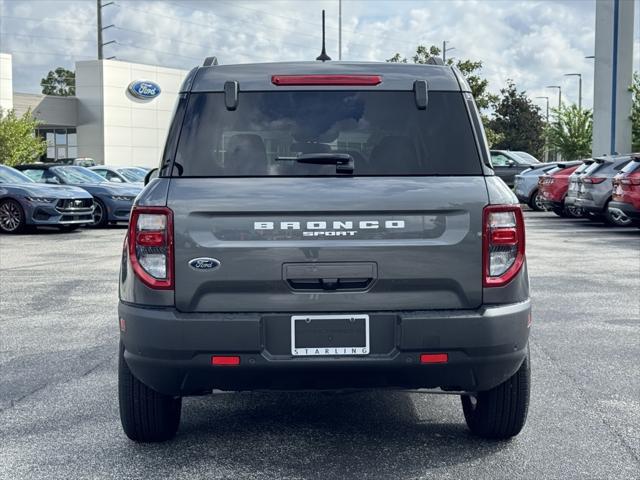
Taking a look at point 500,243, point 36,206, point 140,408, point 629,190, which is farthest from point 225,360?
point 629,190

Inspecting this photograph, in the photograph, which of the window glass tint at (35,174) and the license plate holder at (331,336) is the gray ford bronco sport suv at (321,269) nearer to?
the license plate holder at (331,336)

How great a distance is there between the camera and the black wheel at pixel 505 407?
14.8 feet

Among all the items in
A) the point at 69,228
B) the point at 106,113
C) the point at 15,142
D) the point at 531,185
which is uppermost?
the point at 106,113

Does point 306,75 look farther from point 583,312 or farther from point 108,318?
point 583,312

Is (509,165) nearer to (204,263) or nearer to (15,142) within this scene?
(15,142)

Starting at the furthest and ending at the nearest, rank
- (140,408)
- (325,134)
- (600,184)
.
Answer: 1. (600,184)
2. (140,408)
3. (325,134)

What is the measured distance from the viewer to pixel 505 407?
4.57 metres

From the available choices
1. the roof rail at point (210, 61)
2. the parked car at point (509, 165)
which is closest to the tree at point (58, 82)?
the parked car at point (509, 165)

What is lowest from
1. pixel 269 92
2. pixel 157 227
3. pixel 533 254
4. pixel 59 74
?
pixel 533 254

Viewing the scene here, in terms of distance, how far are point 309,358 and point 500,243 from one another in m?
0.99

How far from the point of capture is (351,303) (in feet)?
13.2

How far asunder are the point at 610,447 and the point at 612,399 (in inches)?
40.4

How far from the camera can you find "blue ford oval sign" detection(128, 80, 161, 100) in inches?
2458

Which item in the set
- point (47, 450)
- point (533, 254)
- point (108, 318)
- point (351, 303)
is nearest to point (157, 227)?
point (351, 303)
